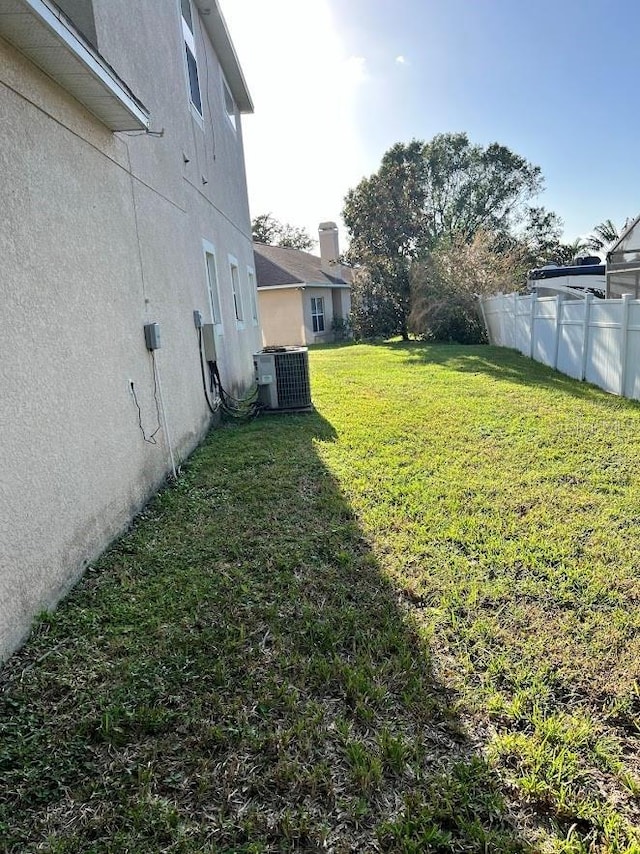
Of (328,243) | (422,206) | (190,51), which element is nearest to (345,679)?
(190,51)

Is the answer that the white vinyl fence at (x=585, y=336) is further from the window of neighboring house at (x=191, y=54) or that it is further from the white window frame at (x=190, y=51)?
the window of neighboring house at (x=191, y=54)

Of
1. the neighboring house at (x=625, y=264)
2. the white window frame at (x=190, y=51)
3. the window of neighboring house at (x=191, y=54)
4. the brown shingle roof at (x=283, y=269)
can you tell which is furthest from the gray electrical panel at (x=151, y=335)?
the brown shingle roof at (x=283, y=269)

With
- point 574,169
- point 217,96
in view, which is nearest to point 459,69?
point 217,96

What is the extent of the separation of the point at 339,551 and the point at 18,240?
2.87 metres

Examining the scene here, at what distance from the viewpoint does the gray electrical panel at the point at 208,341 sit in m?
7.13

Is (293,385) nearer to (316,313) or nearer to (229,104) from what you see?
(229,104)

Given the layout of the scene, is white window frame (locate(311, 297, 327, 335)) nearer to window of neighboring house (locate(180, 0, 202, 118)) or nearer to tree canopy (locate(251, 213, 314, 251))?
window of neighboring house (locate(180, 0, 202, 118))

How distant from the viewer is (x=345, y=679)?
2.50m

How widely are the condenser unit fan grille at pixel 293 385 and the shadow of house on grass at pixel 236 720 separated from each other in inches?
198

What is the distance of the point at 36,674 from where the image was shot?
2.51m

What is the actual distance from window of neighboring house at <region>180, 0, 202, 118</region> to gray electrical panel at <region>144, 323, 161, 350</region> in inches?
183

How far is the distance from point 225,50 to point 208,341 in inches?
255

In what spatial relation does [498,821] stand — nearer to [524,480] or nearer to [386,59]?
[524,480]

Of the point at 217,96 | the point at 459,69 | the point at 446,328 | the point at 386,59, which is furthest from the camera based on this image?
the point at 446,328
